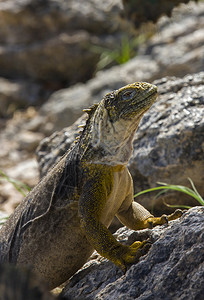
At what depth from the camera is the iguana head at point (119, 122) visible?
3.79 m

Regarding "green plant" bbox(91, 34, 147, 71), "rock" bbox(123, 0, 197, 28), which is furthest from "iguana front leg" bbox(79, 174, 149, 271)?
"green plant" bbox(91, 34, 147, 71)

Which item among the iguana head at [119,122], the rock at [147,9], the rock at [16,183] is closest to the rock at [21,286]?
the iguana head at [119,122]

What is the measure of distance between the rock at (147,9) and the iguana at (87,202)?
1.33 m

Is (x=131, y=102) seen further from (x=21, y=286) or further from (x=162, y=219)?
(x=21, y=286)

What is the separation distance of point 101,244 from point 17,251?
3.72 ft

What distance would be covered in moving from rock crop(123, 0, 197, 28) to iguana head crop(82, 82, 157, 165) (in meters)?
1.30

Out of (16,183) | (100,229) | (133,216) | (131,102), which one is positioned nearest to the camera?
(100,229)

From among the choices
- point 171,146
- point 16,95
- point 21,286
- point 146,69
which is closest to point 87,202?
point 21,286

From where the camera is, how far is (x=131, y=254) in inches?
136

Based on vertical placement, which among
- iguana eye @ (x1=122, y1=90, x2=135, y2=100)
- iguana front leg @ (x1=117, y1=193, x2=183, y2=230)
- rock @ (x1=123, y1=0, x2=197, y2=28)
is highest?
rock @ (x1=123, y1=0, x2=197, y2=28)

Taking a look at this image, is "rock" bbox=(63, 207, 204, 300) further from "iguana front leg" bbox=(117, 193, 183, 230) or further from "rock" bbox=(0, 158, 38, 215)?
"rock" bbox=(0, 158, 38, 215)

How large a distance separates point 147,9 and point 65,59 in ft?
28.7

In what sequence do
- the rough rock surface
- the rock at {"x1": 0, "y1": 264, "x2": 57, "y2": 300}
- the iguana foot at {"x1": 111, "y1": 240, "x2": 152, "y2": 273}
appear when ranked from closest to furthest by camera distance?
1. the rock at {"x1": 0, "y1": 264, "x2": 57, "y2": 300}
2. the iguana foot at {"x1": 111, "y1": 240, "x2": 152, "y2": 273}
3. the rough rock surface

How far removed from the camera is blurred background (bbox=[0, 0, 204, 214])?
1049 centimetres
